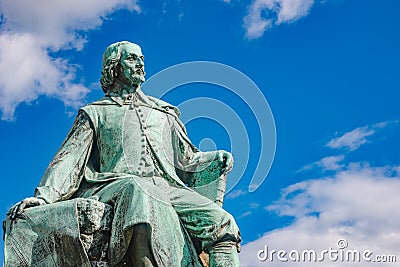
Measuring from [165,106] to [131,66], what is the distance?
0.79m

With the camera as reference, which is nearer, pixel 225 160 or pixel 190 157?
pixel 225 160

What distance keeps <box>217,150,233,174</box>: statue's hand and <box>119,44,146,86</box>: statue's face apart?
1478 mm

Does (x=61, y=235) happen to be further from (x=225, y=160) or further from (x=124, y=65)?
(x=124, y=65)

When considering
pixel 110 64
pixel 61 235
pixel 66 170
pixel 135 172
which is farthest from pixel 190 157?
pixel 61 235

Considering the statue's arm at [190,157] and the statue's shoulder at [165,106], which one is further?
the statue's shoulder at [165,106]

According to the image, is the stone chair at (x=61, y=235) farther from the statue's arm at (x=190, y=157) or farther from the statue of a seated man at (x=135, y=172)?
the statue's arm at (x=190, y=157)

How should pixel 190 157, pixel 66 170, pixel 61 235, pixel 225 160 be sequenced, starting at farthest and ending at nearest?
pixel 190 157 → pixel 225 160 → pixel 66 170 → pixel 61 235

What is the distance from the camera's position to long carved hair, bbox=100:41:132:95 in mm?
10180

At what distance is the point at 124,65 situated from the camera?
1013cm

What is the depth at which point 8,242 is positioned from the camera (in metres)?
8.54

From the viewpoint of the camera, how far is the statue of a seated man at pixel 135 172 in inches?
331

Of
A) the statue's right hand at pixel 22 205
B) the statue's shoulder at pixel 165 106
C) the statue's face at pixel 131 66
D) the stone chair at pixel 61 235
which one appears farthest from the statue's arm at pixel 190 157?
the statue's right hand at pixel 22 205

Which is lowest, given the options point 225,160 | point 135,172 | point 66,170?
point 66,170

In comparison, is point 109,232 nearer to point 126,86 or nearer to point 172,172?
point 172,172
